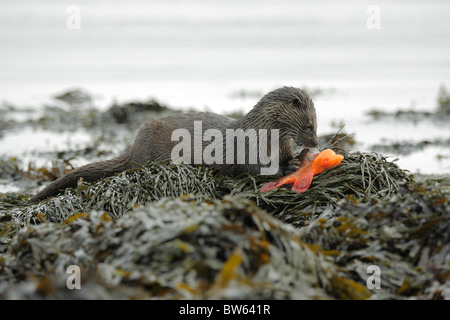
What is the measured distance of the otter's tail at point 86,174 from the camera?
186 inches

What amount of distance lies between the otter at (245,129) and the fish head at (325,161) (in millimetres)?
210

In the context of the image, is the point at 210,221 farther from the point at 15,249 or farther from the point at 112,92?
the point at 112,92

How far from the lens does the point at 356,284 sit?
101 inches

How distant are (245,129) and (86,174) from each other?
1.57 meters

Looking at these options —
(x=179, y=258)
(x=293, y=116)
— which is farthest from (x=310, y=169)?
(x=179, y=258)

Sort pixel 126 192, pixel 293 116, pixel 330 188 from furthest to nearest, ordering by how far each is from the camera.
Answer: pixel 293 116 < pixel 126 192 < pixel 330 188

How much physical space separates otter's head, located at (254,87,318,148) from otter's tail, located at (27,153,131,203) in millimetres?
1449

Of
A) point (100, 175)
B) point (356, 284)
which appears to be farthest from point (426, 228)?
point (100, 175)

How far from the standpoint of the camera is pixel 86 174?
4.80 meters

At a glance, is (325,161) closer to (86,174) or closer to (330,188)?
(330,188)

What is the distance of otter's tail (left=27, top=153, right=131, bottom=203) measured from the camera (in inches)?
186

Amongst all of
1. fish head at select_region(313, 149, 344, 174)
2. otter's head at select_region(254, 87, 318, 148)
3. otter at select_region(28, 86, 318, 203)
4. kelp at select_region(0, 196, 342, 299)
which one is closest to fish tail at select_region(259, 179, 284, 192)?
otter at select_region(28, 86, 318, 203)
